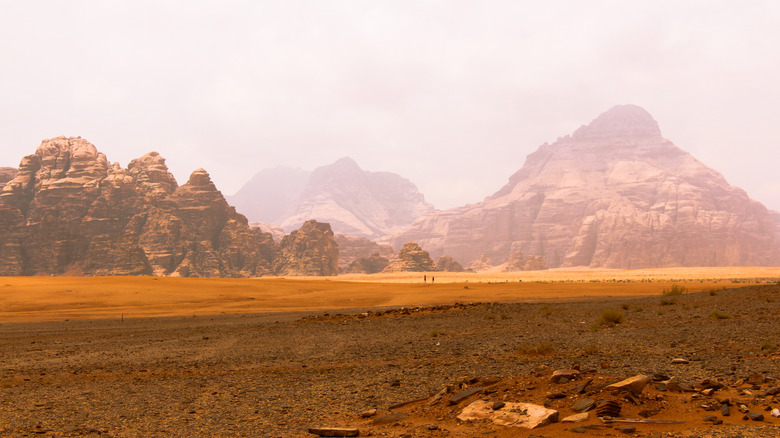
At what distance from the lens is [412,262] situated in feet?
522

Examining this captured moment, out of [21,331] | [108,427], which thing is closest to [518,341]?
[108,427]

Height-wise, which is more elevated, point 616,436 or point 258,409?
point 616,436

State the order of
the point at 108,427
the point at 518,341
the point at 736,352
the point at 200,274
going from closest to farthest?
the point at 108,427
the point at 736,352
the point at 518,341
the point at 200,274

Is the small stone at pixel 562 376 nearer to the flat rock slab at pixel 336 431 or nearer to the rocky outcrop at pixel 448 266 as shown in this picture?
the flat rock slab at pixel 336 431

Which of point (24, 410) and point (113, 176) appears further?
point (113, 176)

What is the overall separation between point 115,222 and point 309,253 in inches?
2213

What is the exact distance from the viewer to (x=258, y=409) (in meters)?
9.19

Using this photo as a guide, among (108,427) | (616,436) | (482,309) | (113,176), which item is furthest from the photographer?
(113,176)

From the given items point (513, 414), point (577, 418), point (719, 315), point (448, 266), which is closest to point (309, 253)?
point (448, 266)

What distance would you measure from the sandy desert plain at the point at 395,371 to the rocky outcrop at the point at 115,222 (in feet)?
423

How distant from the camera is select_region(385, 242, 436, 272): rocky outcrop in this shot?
15725 centimetres

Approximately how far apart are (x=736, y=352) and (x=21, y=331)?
91.9 feet

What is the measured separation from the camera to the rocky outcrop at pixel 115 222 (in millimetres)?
140250

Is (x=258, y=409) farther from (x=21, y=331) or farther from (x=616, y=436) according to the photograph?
(x=21, y=331)
